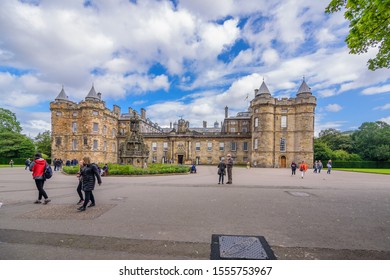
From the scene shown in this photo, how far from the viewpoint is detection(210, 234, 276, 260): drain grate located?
3.53m

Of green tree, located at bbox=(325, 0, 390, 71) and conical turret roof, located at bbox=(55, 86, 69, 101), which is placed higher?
conical turret roof, located at bbox=(55, 86, 69, 101)

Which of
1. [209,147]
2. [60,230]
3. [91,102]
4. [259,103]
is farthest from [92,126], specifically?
[60,230]

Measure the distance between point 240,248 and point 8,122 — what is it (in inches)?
2584

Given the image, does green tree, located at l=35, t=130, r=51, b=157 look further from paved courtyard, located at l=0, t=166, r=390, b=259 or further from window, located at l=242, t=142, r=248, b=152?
paved courtyard, located at l=0, t=166, r=390, b=259

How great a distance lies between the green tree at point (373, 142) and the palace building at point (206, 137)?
19.2m

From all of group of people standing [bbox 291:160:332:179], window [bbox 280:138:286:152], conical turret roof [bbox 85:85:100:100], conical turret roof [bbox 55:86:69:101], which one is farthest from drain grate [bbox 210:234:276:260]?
conical turret roof [bbox 55:86:69:101]

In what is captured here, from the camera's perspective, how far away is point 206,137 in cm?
4572

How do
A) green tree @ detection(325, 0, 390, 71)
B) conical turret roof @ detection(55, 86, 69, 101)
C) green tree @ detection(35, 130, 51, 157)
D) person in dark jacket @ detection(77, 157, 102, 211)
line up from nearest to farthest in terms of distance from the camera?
green tree @ detection(325, 0, 390, 71)
person in dark jacket @ detection(77, 157, 102, 211)
conical turret roof @ detection(55, 86, 69, 101)
green tree @ detection(35, 130, 51, 157)

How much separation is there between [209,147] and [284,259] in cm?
4225

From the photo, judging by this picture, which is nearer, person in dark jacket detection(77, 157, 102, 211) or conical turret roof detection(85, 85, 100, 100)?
person in dark jacket detection(77, 157, 102, 211)

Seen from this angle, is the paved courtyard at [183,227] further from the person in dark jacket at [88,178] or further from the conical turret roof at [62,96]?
the conical turret roof at [62,96]

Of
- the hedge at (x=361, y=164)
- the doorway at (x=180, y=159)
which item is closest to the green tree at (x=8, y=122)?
the doorway at (x=180, y=159)

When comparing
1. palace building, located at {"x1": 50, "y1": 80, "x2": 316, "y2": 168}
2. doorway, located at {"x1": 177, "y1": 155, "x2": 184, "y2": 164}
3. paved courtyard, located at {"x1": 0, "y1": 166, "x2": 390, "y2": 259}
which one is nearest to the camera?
paved courtyard, located at {"x1": 0, "y1": 166, "x2": 390, "y2": 259}

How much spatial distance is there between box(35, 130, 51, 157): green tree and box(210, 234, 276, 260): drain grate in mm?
63236
